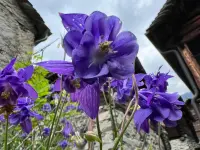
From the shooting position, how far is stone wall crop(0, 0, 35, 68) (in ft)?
13.0

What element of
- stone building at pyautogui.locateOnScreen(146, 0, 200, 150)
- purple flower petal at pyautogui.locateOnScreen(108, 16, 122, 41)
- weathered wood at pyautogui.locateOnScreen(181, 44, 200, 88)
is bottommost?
purple flower petal at pyautogui.locateOnScreen(108, 16, 122, 41)

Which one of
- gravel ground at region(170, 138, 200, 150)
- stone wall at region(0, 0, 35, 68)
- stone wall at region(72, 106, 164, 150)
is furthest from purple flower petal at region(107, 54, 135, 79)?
gravel ground at region(170, 138, 200, 150)

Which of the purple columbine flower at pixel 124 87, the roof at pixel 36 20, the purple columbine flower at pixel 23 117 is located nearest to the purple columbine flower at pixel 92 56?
the purple columbine flower at pixel 124 87

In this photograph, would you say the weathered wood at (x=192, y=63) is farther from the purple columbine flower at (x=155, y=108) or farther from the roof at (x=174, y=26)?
the purple columbine flower at (x=155, y=108)

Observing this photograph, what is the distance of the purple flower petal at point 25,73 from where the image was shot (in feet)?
2.56

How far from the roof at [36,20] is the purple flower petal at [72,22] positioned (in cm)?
470

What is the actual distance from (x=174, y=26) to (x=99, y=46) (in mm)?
6356

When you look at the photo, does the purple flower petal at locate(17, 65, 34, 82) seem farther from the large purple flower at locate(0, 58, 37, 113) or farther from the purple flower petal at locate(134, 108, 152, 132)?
the purple flower petal at locate(134, 108, 152, 132)

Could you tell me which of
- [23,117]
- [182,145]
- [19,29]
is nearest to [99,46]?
[23,117]

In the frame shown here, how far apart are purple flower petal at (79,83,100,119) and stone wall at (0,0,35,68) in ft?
10.6

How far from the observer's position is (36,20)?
5.22 m

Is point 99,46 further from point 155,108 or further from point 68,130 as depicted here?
point 68,130

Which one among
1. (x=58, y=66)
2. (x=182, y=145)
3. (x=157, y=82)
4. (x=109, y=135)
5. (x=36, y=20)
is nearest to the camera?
(x=58, y=66)

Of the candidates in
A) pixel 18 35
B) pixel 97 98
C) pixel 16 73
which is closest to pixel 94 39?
pixel 97 98
